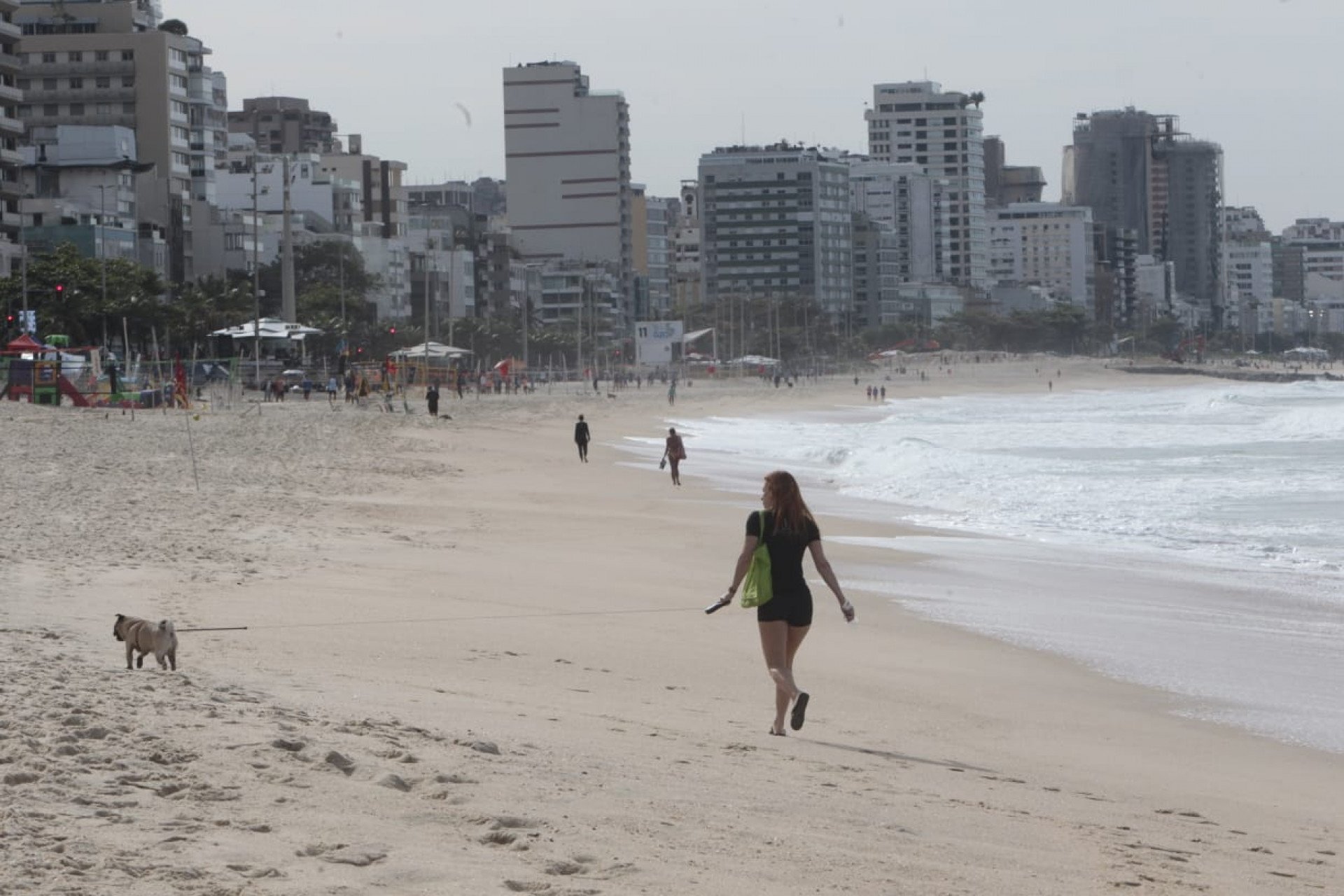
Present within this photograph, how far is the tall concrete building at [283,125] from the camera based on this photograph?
152m

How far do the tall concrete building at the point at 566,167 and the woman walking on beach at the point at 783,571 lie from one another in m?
174

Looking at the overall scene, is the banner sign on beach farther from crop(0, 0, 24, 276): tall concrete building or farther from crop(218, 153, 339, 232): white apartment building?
crop(0, 0, 24, 276): tall concrete building

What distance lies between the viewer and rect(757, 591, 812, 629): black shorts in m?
8.18

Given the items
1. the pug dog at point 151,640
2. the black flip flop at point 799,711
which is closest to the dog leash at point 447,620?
the pug dog at point 151,640

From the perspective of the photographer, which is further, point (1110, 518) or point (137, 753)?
point (1110, 518)

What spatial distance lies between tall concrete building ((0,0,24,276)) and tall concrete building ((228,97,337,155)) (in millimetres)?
71974

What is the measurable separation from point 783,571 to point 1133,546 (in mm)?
12221

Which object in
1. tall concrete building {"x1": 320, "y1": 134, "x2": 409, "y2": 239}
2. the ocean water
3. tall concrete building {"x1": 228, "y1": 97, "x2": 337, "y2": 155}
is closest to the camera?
the ocean water

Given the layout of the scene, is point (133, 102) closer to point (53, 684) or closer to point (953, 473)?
point (953, 473)

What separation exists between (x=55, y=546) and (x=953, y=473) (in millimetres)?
20283

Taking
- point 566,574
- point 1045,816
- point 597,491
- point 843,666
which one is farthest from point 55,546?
point 597,491

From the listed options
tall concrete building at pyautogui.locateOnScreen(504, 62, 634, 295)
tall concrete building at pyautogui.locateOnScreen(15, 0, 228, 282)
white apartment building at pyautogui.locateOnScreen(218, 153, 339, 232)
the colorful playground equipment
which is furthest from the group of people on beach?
tall concrete building at pyautogui.locateOnScreen(504, 62, 634, 295)

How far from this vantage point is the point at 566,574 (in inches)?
600

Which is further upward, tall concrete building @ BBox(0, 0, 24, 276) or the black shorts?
tall concrete building @ BBox(0, 0, 24, 276)
